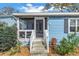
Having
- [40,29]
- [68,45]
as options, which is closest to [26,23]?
[40,29]

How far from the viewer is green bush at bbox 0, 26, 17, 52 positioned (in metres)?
15.3

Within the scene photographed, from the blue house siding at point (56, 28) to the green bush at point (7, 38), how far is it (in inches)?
42.5

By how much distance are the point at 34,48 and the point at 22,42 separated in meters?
0.40

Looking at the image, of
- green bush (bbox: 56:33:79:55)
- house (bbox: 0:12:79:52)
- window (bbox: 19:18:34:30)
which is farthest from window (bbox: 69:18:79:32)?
window (bbox: 19:18:34:30)

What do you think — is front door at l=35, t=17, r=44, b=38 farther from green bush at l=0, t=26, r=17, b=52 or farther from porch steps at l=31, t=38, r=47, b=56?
green bush at l=0, t=26, r=17, b=52

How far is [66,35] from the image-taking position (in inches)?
604

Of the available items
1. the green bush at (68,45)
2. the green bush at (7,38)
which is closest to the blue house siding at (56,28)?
the green bush at (68,45)

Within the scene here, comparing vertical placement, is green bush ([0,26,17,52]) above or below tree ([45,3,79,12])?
below

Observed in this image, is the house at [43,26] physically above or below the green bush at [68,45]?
above

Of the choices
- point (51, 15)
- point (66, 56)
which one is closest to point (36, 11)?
point (51, 15)

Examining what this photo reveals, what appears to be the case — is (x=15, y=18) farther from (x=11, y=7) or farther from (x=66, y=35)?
(x=66, y=35)

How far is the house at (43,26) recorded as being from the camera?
15258 mm

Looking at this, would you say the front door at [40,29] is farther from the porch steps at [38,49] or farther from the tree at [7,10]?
the tree at [7,10]

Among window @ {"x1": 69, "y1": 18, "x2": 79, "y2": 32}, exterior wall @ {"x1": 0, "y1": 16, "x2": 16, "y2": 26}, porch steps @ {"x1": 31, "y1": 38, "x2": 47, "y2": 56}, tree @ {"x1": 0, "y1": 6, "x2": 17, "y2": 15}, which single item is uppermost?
tree @ {"x1": 0, "y1": 6, "x2": 17, "y2": 15}
